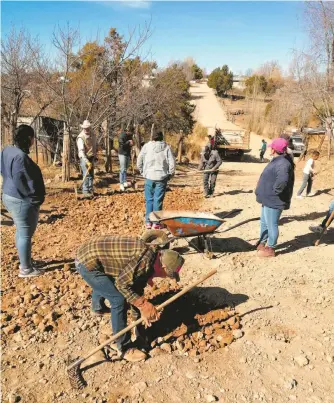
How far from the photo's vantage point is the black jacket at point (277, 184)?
185 inches

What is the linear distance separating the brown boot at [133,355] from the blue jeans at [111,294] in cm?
5

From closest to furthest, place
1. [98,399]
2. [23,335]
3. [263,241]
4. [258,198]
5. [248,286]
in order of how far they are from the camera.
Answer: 1. [98,399]
2. [23,335]
3. [248,286]
4. [258,198]
5. [263,241]

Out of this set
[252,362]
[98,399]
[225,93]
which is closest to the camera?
[98,399]

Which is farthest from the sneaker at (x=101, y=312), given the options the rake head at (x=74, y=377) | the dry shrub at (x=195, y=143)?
the dry shrub at (x=195, y=143)

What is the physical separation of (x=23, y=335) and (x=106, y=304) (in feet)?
3.04

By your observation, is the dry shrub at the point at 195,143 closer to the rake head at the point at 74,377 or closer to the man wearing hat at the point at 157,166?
the man wearing hat at the point at 157,166

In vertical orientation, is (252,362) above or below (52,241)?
below

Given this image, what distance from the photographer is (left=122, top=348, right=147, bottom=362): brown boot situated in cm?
317

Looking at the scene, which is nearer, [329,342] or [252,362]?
[252,362]

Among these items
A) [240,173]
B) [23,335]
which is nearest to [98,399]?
[23,335]

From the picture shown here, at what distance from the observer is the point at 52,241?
5.62m

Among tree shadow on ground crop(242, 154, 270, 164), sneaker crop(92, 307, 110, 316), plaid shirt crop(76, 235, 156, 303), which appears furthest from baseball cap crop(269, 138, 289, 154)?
tree shadow on ground crop(242, 154, 270, 164)

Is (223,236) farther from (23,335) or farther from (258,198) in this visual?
(23,335)

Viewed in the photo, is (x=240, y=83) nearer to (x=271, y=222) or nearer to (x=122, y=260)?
(x=271, y=222)
